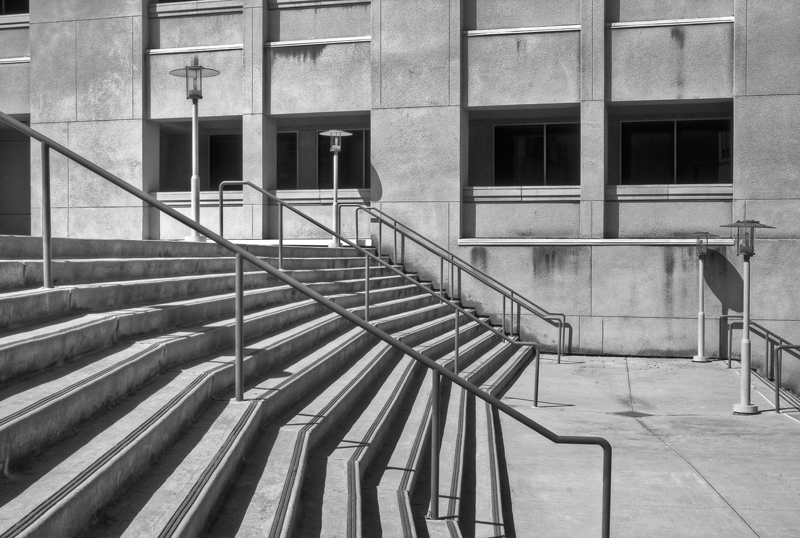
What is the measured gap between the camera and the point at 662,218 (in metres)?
18.1

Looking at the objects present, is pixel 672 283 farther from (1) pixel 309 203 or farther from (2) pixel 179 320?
(2) pixel 179 320

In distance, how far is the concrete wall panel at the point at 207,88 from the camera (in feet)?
64.4

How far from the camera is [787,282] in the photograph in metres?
16.9

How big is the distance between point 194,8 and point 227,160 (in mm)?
3672

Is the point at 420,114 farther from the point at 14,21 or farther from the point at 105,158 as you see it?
the point at 14,21

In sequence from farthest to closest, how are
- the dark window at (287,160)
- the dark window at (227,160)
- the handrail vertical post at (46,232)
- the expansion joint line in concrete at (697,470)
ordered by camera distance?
the dark window at (227,160), the dark window at (287,160), the expansion joint line in concrete at (697,470), the handrail vertical post at (46,232)

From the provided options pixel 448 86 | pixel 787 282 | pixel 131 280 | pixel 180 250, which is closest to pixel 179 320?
pixel 131 280

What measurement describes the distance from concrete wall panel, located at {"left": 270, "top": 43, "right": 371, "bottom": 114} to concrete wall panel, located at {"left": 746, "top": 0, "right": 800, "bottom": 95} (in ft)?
25.9

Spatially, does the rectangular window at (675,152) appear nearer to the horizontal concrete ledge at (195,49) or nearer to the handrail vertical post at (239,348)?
the horizontal concrete ledge at (195,49)

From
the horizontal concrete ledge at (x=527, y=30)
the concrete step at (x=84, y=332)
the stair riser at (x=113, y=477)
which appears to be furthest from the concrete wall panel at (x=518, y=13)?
the stair riser at (x=113, y=477)

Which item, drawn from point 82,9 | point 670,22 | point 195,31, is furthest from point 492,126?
point 82,9

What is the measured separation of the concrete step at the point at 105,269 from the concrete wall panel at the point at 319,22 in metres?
10.1

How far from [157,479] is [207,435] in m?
0.77

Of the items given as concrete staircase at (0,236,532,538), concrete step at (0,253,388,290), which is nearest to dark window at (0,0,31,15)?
concrete step at (0,253,388,290)
